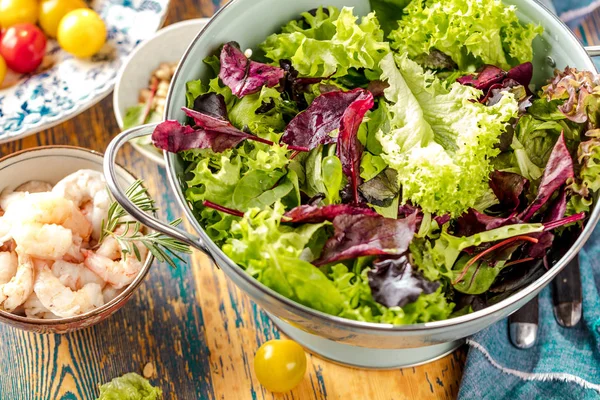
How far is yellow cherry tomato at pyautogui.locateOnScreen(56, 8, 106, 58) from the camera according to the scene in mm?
1883

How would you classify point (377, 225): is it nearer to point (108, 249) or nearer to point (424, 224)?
point (424, 224)

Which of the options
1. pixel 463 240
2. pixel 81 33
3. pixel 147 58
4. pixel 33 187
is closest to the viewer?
pixel 463 240

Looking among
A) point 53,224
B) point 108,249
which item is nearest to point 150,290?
point 108,249

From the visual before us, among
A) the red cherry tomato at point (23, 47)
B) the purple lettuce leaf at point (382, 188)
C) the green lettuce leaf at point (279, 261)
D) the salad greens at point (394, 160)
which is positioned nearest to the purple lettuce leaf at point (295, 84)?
the salad greens at point (394, 160)

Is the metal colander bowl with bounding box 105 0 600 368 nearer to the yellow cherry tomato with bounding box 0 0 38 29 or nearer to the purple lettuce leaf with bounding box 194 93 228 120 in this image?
the purple lettuce leaf with bounding box 194 93 228 120

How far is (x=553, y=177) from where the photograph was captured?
50.7 inches

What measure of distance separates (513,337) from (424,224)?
52 centimetres

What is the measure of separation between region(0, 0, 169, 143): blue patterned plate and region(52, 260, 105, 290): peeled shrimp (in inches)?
17.6

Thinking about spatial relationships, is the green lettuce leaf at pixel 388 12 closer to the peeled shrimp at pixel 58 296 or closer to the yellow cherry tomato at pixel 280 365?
the yellow cherry tomato at pixel 280 365

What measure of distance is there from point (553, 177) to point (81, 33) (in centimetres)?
133

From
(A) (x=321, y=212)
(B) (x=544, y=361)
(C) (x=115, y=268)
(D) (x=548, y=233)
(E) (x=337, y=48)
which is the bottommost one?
(B) (x=544, y=361)

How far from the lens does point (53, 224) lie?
1.46 meters

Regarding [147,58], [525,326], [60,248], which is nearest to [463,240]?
[525,326]

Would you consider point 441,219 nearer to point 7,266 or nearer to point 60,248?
point 60,248
